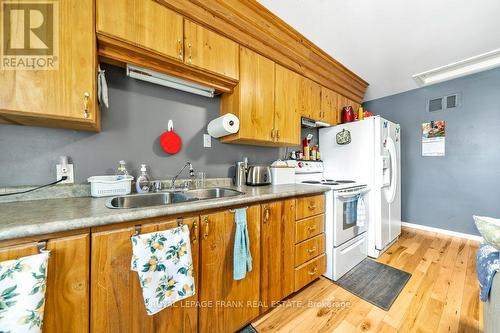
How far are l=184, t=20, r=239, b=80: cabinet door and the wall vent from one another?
312 centimetres

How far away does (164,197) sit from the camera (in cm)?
133

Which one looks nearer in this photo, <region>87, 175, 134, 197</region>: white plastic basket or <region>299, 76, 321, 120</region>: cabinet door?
<region>87, 175, 134, 197</region>: white plastic basket

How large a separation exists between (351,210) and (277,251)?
0.99 meters

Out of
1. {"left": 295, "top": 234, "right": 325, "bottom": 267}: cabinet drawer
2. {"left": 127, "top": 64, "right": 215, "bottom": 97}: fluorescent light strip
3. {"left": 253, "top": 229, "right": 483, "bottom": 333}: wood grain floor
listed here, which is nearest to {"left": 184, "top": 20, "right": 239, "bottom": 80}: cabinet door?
{"left": 127, "top": 64, "right": 215, "bottom": 97}: fluorescent light strip

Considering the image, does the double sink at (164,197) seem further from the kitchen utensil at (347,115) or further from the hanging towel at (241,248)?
the kitchen utensil at (347,115)

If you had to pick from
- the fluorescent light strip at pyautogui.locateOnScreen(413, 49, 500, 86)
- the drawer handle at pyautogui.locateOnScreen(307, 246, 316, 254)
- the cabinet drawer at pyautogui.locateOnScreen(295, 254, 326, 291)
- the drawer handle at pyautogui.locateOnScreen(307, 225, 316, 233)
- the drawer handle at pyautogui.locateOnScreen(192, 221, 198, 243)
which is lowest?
the cabinet drawer at pyautogui.locateOnScreen(295, 254, 326, 291)

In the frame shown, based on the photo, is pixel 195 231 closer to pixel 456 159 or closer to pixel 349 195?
pixel 349 195

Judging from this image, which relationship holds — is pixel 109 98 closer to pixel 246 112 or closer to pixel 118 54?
pixel 118 54

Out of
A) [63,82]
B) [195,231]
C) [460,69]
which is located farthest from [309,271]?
[460,69]

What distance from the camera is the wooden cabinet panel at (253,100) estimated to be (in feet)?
5.11

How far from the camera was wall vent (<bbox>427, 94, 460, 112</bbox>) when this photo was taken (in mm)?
2547

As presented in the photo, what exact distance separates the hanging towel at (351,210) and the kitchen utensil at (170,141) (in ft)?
5.41

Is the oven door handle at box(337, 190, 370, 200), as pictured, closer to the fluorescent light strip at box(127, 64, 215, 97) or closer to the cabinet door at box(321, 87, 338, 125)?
the cabinet door at box(321, 87, 338, 125)

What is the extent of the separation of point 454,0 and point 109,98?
9.35 feet
